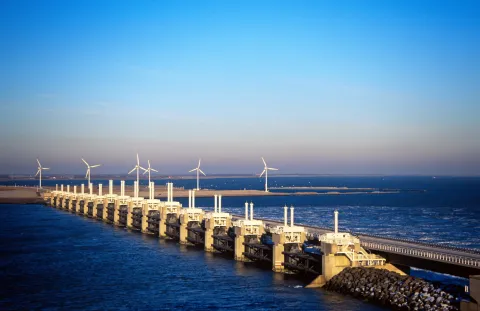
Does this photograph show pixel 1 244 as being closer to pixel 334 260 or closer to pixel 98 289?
pixel 98 289

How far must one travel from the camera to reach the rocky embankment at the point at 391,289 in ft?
151

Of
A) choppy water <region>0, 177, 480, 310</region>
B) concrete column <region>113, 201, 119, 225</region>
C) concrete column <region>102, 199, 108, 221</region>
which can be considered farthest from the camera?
concrete column <region>102, 199, 108, 221</region>

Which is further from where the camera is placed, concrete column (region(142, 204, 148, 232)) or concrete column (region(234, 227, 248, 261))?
concrete column (region(142, 204, 148, 232))

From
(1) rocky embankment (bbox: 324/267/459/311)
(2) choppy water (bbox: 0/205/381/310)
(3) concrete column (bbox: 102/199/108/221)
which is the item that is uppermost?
(3) concrete column (bbox: 102/199/108/221)

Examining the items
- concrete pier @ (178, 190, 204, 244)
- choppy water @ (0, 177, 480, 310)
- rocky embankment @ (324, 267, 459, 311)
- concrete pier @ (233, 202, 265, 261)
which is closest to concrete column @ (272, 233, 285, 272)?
choppy water @ (0, 177, 480, 310)

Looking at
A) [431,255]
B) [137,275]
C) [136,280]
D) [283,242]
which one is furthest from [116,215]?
[431,255]

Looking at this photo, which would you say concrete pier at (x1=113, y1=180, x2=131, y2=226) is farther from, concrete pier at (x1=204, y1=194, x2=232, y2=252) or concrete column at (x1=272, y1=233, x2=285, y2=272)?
concrete column at (x1=272, y1=233, x2=285, y2=272)

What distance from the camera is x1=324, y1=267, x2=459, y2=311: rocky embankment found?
45.9m

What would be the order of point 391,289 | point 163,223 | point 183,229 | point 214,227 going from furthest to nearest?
point 163,223 → point 183,229 → point 214,227 → point 391,289

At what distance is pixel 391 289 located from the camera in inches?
1982

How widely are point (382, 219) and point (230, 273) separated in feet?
249

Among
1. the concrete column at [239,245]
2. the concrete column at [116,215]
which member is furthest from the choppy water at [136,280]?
the concrete column at [116,215]

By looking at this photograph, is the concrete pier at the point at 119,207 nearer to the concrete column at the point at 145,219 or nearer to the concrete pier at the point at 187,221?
the concrete column at the point at 145,219

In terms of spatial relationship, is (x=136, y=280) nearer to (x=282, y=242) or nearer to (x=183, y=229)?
(x=282, y=242)
